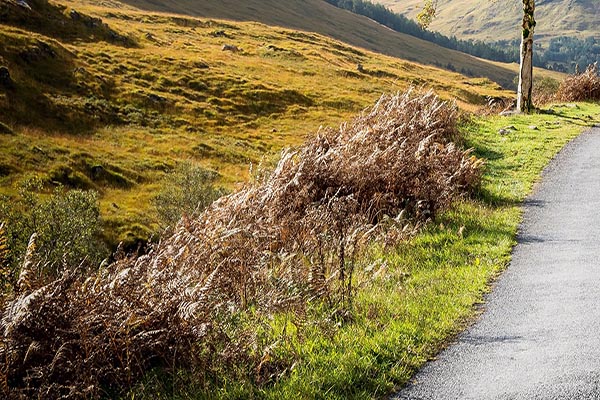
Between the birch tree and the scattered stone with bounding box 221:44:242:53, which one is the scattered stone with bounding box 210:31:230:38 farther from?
the birch tree

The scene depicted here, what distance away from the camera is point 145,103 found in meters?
75.1

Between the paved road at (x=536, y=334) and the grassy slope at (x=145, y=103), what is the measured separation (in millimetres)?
37823

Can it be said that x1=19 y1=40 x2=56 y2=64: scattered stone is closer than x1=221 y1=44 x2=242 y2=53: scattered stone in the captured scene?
Yes

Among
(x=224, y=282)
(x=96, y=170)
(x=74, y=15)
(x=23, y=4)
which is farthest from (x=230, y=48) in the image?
(x=224, y=282)

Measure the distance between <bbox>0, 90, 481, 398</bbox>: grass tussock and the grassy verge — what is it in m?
0.23

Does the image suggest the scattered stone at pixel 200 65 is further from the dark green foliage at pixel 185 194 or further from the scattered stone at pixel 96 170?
the dark green foliage at pixel 185 194

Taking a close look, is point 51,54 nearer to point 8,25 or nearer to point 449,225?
point 8,25

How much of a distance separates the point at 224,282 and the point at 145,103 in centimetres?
7191

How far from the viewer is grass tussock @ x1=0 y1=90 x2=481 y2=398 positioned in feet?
16.5

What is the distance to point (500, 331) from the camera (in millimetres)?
6406

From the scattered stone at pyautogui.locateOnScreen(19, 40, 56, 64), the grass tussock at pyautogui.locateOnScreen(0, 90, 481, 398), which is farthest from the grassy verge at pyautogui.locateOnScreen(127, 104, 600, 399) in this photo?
the scattered stone at pyautogui.locateOnScreen(19, 40, 56, 64)

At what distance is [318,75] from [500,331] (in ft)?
327

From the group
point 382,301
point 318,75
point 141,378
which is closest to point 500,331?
point 382,301

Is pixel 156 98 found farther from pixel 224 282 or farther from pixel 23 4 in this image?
pixel 224 282
